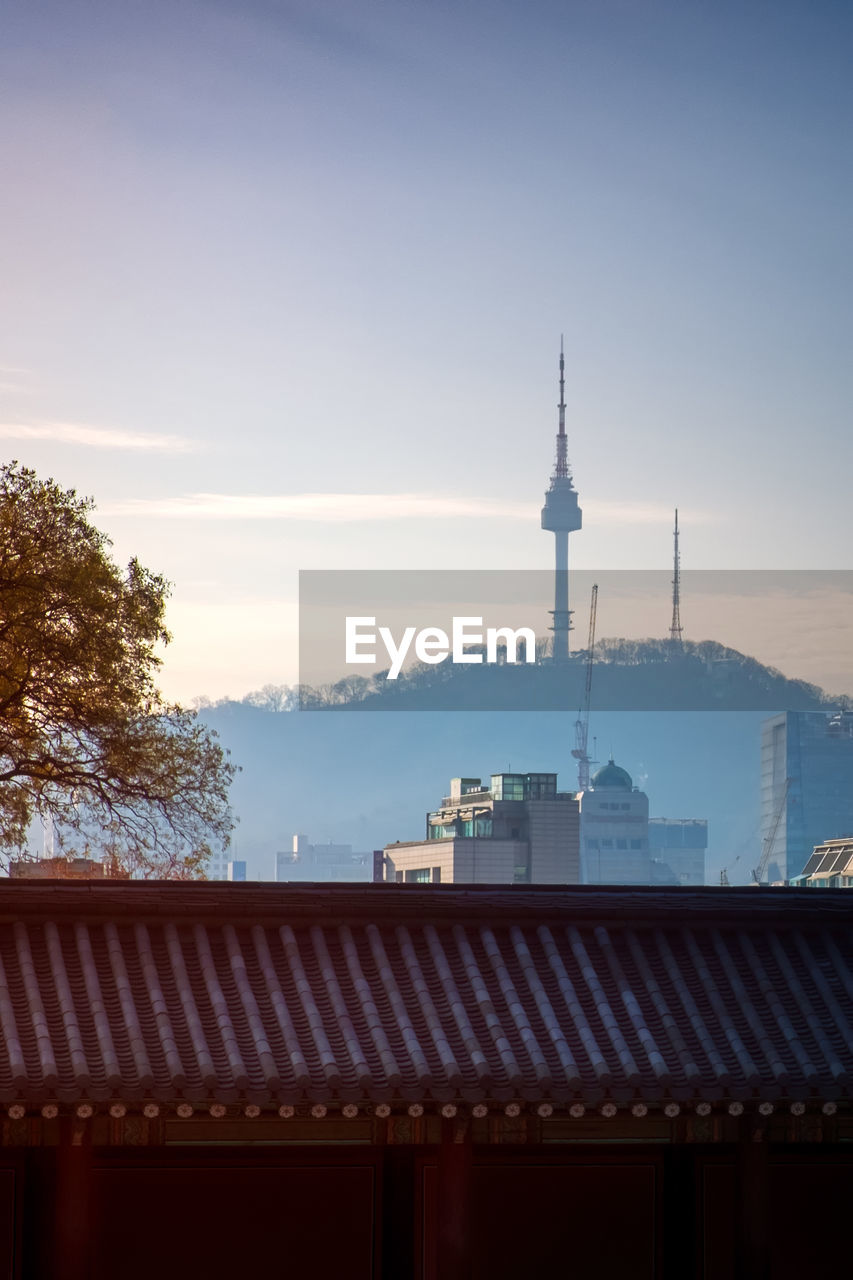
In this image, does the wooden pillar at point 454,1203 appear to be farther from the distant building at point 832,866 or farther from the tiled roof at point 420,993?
the distant building at point 832,866

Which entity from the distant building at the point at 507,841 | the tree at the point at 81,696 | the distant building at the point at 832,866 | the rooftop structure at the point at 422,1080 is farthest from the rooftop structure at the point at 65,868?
the distant building at the point at 507,841

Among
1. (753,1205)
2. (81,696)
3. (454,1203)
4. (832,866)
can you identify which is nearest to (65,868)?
(81,696)

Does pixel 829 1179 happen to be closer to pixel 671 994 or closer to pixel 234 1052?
pixel 671 994

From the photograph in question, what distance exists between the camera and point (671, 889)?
1731cm

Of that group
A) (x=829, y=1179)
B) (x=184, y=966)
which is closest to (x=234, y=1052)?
(x=184, y=966)

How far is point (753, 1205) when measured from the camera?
1578 cm

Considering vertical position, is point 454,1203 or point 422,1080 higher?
point 422,1080

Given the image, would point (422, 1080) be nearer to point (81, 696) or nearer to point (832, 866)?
point (81, 696)

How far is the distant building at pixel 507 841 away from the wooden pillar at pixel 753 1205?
149 metres

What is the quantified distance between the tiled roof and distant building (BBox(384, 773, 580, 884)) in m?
148

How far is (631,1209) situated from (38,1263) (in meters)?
5.49

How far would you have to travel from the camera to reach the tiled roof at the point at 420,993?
14.3m

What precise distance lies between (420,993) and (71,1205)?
3446mm

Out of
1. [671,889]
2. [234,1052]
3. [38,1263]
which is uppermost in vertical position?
[671,889]
